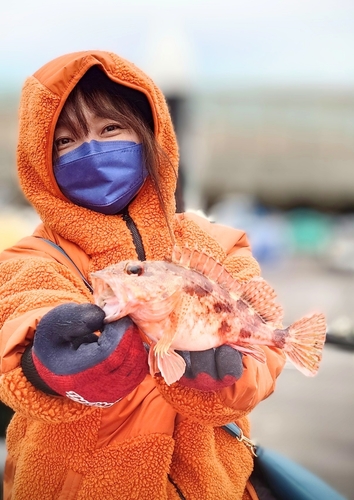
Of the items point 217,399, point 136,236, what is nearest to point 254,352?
point 217,399

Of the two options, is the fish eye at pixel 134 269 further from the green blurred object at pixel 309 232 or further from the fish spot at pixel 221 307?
the green blurred object at pixel 309 232

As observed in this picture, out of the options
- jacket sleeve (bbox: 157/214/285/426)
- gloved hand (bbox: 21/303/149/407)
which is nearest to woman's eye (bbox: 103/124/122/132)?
jacket sleeve (bbox: 157/214/285/426)

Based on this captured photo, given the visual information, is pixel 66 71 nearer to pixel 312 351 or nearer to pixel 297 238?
pixel 312 351

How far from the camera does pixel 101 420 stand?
1.63m

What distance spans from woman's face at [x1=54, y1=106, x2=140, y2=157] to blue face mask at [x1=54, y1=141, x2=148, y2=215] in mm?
27

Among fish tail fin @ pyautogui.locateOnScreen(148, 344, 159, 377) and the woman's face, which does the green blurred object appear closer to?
the woman's face

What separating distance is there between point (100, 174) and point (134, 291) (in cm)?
59

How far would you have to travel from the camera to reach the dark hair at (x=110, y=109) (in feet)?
5.80

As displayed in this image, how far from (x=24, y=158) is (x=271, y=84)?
23.1 metres

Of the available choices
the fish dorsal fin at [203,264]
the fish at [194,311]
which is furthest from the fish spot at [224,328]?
the fish dorsal fin at [203,264]

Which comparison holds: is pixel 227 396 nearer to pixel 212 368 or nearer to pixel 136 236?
pixel 212 368

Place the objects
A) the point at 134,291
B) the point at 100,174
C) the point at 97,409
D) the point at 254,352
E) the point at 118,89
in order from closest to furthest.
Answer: the point at 134,291 → the point at 254,352 → the point at 97,409 → the point at 100,174 → the point at 118,89

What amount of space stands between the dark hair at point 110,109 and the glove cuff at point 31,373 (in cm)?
67

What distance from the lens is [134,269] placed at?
1.29m
